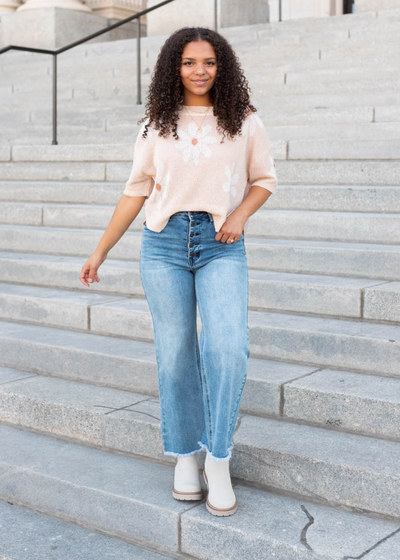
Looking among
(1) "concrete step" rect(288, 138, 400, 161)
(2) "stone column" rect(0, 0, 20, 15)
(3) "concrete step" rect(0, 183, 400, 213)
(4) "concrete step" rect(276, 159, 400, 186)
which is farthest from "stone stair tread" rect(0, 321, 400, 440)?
(2) "stone column" rect(0, 0, 20, 15)

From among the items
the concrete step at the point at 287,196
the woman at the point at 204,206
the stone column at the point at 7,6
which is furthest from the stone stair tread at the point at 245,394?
the stone column at the point at 7,6

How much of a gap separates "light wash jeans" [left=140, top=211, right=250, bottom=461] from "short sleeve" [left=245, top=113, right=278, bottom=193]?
9.0 inches

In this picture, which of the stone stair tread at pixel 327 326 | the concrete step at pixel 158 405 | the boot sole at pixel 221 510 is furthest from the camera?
the stone stair tread at pixel 327 326

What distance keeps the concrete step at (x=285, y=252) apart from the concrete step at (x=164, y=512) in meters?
1.77

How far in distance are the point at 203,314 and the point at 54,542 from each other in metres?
1.21

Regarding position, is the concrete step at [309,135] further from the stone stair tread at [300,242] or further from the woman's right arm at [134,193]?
the woman's right arm at [134,193]

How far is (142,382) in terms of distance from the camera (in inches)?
163

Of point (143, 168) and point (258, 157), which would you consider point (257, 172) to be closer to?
point (258, 157)

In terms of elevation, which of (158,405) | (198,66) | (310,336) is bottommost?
(158,405)

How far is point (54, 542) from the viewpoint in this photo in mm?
3240

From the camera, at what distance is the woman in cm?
282

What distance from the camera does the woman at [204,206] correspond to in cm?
282

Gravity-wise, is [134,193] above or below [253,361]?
above

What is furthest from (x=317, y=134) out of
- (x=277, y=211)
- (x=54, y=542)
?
(x=54, y=542)
